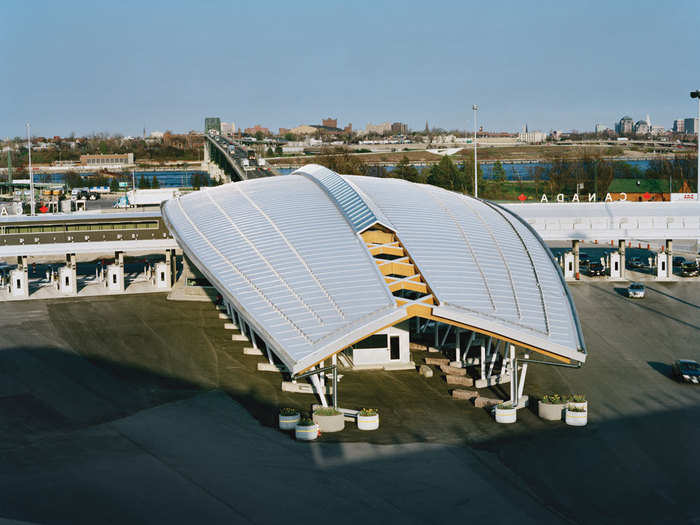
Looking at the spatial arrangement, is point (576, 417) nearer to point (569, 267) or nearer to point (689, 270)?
point (569, 267)

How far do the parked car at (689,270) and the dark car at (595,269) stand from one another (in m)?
5.10

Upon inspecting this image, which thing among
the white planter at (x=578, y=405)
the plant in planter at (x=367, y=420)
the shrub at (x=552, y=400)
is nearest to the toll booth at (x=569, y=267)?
the shrub at (x=552, y=400)

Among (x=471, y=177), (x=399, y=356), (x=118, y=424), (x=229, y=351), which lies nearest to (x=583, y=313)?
(x=399, y=356)

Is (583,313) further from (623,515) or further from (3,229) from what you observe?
(3,229)

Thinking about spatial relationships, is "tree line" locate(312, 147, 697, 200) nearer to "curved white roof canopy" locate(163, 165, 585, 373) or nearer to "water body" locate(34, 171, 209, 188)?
"water body" locate(34, 171, 209, 188)

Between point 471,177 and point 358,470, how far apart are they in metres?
76.5

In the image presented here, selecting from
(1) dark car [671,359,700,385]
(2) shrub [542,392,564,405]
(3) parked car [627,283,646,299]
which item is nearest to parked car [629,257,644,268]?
(3) parked car [627,283,646,299]

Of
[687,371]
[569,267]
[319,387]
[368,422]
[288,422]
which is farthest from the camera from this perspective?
[569,267]

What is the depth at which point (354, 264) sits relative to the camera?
25969 mm

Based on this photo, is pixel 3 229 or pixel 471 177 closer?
pixel 3 229

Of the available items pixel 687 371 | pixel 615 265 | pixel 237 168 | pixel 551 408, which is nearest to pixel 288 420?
pixel 551 408

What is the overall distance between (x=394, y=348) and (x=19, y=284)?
24585 millimetres

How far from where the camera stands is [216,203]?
116ft

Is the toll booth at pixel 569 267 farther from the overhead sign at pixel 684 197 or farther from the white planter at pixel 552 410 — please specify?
the white planter at pixel 552 410
